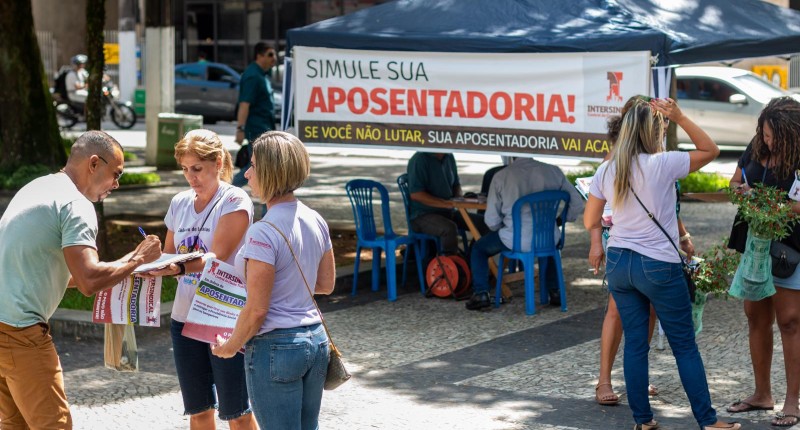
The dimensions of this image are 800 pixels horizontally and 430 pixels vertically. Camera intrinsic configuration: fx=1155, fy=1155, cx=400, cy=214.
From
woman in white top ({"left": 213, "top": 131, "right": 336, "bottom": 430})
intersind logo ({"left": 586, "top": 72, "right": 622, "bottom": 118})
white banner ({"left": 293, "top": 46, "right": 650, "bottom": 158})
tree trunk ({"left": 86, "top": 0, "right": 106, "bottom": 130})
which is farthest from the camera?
tree trunk ({"left": 86, "top": 0, "right": 106, "bottom": 130})

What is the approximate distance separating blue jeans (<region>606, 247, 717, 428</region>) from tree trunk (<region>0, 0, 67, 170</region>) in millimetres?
8833

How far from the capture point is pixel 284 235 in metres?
4.11

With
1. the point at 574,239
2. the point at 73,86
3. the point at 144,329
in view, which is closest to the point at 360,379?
the point at 144,329

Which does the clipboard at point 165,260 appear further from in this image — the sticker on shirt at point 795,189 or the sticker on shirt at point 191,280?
the sticker on shirt at point 795,189

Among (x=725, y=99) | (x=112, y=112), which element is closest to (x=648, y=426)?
(x=725, y=99)

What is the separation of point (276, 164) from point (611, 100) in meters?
4.62

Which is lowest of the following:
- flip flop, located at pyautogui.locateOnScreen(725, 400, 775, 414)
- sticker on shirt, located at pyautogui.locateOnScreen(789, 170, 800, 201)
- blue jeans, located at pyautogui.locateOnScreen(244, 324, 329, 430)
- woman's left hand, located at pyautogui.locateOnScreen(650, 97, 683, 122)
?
flip flop, located at pyautogui.locateOnScreen(725, 400, 775, 414)

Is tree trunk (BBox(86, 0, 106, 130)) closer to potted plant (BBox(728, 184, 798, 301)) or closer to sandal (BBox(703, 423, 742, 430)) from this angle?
potted plant (BBox(728, 184, 798, 301))

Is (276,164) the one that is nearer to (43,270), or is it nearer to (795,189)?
(43,270)

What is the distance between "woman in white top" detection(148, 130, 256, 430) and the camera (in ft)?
15.6

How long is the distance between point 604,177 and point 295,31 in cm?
433

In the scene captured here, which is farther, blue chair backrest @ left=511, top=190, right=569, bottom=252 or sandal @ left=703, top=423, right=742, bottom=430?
blue chair backrest @ left=511, top=190, right=569, bottom=252

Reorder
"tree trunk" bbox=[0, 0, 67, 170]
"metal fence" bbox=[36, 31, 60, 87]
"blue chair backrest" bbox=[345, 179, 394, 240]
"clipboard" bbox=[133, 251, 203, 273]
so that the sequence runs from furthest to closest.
Answer: "metal fence" bbox=[36, 31, 60, 87] < "tree trunk" bbox=[0, 0, 67, 170] < "blue chair backrest" bbox=[345, 179, 394, 240] < "clipboard" bbox=[133, 251, 203, 273]

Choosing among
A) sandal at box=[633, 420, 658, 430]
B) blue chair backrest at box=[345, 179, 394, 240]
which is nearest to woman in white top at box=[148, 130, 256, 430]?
sandal at box=[633, 420, 658, 430]
